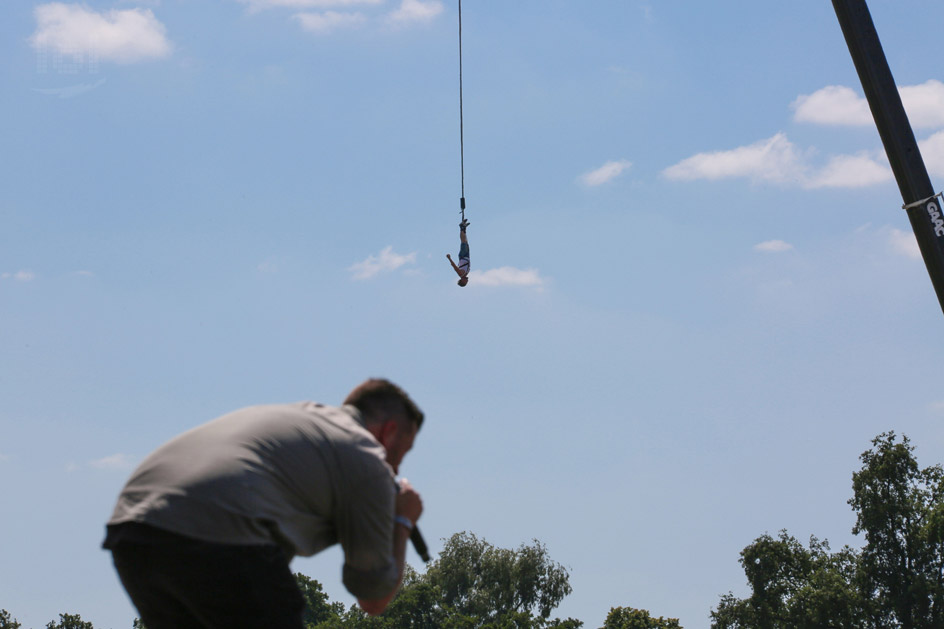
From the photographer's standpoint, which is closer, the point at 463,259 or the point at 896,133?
the point at 896,133

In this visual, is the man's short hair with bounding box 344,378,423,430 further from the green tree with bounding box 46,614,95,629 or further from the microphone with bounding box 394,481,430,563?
the green tree with bounding box 46,614,95,629

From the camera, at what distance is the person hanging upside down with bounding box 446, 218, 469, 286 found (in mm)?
25922

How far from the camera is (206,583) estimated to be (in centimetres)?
316

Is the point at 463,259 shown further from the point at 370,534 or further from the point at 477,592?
the point at 477,592

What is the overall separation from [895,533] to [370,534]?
58.7m

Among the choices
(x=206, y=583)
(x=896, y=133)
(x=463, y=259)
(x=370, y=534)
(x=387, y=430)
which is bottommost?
(x=206, y=583)

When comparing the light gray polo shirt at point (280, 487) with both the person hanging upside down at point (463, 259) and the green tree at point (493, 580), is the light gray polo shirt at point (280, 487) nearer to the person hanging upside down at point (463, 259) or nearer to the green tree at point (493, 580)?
the person hanging upside down at point (463, 259)

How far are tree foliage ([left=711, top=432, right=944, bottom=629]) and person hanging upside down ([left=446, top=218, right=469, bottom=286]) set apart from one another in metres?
36.7

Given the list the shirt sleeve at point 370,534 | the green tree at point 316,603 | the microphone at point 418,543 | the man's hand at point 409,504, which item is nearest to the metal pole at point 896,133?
the microphone at point 418,543

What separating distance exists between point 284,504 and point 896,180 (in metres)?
9.66

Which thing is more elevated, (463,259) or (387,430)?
(463,259)

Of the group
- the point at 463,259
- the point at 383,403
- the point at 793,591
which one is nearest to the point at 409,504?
the point at 383,403

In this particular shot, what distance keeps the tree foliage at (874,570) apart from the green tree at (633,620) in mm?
11112

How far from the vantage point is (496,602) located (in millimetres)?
74875
